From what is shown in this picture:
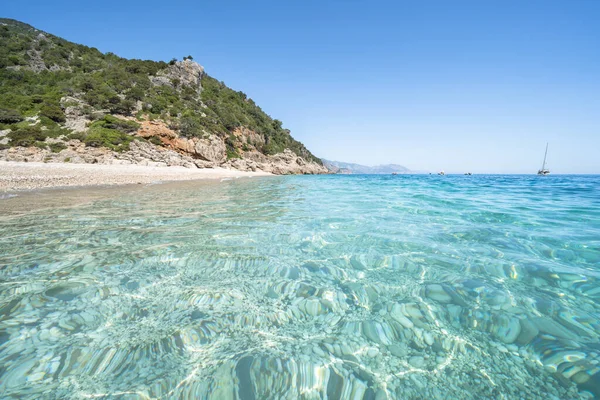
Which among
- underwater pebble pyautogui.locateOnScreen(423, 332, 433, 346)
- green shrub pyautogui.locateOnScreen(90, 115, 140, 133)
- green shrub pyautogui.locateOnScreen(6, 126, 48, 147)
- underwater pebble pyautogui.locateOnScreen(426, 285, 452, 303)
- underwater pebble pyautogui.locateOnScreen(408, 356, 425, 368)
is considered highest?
green shrub pyautogui.locateOnScreen(90, 115, 140, 133)

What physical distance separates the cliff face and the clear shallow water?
24977 mm

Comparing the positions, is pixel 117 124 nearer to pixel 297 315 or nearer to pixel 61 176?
pixel 61 176

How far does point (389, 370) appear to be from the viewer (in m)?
2.05

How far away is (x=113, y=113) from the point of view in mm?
31953

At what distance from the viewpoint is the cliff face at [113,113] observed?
2411 cm

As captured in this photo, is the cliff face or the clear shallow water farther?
the cliff face

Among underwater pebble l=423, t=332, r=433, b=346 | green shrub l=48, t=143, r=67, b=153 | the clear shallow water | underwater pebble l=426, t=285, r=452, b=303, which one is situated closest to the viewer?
the clear shallow water

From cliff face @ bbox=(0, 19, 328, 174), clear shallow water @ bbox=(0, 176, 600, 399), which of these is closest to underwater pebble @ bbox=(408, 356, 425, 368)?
clear shallow water @ bbox=(0, 176, 600, 399)

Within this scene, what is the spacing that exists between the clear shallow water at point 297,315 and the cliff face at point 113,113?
24977 mm

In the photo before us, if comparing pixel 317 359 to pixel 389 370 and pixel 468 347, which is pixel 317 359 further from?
pixel 468 347

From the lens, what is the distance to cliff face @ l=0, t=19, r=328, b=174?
2411 centimetres

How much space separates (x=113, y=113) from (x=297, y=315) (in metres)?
39.8

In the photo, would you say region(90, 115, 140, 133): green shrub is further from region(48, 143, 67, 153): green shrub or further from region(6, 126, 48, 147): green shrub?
region(48, 143, 67, 153): green shrub

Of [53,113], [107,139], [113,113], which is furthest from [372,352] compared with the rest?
[113,113]
